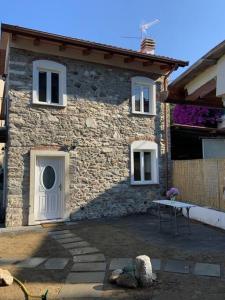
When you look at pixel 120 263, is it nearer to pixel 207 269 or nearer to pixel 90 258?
pixel 90 258

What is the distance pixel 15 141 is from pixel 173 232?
5.35 meters

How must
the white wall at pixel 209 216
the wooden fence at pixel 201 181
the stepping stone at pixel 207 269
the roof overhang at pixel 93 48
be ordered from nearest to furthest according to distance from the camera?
the stepping stone at pixel 207 269 < the white wall at pixel 209 216 < the roof overhang at pixel 93 48 < the wooden fence at pixel 201 181

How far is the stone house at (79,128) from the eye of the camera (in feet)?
34.7

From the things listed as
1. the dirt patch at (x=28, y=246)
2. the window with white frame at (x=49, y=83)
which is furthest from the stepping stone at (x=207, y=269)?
the window with white frame at (x=49, y=83)

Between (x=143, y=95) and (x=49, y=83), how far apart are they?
3684 millimetres

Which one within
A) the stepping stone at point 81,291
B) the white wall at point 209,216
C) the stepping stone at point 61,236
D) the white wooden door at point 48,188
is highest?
the white wooden door at point 48,188

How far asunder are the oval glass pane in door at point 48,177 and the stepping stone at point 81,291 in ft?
19.2

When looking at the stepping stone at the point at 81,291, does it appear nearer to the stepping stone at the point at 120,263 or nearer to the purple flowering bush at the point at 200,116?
the stepping stone at the point at 120,263

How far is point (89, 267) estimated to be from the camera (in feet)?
20.8

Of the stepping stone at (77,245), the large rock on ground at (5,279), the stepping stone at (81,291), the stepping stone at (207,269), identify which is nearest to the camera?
the stepping stone at (81,291)

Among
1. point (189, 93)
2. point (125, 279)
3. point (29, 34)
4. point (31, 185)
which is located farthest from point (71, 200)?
point (189, 93)

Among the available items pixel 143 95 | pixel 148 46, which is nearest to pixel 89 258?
pixel 143 95

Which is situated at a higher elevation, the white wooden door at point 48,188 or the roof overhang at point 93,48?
the roof overhang at point 93,48

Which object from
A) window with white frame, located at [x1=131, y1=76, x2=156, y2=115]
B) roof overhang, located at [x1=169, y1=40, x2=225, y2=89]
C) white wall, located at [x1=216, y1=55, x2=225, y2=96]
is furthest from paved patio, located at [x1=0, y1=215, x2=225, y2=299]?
window with white frame, located at [x1=131, y1=76, x2=156, y2=115]
